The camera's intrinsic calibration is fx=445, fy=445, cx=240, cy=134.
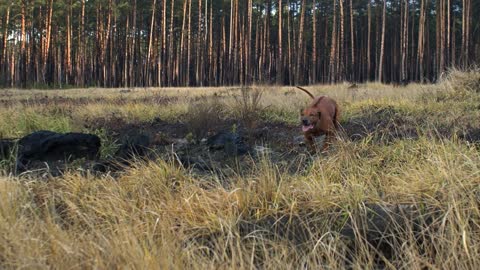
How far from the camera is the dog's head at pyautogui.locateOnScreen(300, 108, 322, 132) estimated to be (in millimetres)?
5125

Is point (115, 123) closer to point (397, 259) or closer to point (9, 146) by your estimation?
point (9, 146)

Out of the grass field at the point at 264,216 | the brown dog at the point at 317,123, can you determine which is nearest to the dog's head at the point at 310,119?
the brown dog at the point at 317,123

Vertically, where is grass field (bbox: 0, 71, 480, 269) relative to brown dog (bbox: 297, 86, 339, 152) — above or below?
below

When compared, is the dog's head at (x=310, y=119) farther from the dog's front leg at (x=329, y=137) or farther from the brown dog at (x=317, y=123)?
the dog's front leg at (x=329, y=137)

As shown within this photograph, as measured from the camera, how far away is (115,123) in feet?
26.4

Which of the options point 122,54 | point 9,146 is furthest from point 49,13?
point 9,146

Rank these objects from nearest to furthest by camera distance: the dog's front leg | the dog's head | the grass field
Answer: the grass field
the dog's head
the dog's front leg

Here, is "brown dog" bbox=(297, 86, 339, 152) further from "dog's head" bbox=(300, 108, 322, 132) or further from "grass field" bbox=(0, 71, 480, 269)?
"grass field" bbox=(0, 71, 480, 269)

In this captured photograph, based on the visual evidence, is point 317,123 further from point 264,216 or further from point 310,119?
point 264,216

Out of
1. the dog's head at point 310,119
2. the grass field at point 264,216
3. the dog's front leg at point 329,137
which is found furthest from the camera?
the dog's front leg at point 329,137

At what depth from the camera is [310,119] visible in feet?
16.9

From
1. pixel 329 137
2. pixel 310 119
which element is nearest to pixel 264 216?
pixel 310 119

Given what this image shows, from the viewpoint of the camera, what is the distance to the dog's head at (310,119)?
512 centimetres

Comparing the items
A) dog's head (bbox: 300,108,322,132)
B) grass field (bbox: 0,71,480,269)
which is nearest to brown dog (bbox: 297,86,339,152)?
dog's head (bbox: 300,108,322,132)
